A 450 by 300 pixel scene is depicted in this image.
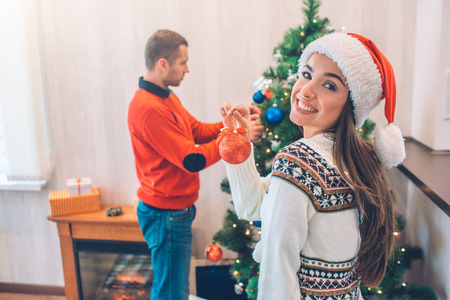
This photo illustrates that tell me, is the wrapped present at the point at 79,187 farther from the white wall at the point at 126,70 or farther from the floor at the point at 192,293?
the floor at the point at 192,293

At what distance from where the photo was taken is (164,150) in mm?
1635

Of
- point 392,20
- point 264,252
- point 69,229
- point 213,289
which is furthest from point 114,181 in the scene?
point 392,20

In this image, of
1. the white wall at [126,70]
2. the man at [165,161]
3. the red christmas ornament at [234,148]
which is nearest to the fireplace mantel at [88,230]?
the white wall at [126,70]

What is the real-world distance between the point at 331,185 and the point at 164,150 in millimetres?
907

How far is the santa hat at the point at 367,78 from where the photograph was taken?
912 mm

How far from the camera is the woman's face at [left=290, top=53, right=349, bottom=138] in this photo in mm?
952

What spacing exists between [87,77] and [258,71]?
1.12 m

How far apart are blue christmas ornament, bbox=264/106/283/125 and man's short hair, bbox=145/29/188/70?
0.55 meters

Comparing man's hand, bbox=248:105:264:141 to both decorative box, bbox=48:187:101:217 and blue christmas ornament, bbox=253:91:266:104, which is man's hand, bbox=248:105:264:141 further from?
decorative box, bbox=48:187:101:217

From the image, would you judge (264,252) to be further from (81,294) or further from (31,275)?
(31,275)

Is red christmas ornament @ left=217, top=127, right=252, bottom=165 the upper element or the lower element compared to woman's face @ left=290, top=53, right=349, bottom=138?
lower

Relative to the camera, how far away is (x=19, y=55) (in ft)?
7.54

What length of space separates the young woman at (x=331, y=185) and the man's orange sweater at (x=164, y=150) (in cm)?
70

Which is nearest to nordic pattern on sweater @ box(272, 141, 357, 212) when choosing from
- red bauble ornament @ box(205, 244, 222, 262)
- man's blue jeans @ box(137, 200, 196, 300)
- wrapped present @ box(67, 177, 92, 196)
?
man's blue jeans @ box(137, 200, 196, 300)
